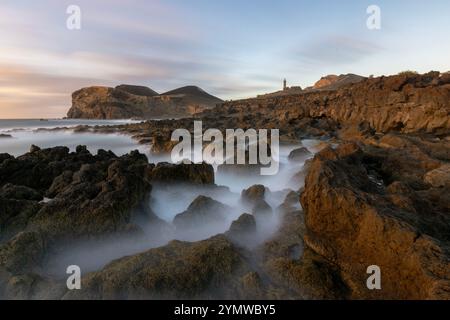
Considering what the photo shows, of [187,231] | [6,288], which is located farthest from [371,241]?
[6,288]

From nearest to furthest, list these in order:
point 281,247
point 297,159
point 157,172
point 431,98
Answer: point 281,247
point 157,172
point 297,159
point 431,98

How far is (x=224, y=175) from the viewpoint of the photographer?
9297 millimetres

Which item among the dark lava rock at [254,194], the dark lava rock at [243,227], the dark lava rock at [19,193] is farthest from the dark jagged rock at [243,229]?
the dark lava rock at [19,193]

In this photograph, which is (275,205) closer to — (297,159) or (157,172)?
(157,172)

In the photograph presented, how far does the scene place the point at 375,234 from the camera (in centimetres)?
375

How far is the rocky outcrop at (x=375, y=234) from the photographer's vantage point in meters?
3.26

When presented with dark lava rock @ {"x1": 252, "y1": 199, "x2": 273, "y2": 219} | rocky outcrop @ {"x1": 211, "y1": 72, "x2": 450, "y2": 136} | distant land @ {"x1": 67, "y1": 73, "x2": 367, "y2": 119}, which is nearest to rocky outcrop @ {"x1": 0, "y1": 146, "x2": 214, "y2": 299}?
dark lava rock @ {"x1": 252, "y1": 199, "x2": 273, "y2": 219}

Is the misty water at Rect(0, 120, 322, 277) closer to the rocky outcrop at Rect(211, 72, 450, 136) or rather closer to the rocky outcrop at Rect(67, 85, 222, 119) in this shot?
the rocky outcrop at Rect(211, 72, 450, 136)

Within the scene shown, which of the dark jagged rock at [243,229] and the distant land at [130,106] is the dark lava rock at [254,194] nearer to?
the dark jagged rock at [243,229]

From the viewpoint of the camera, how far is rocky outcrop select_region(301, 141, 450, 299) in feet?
10.7

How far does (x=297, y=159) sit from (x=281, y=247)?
672 centimetres

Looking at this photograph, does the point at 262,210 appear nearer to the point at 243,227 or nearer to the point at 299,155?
the point at 243,227

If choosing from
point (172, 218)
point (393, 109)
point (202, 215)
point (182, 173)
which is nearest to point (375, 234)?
point (202, 215)
